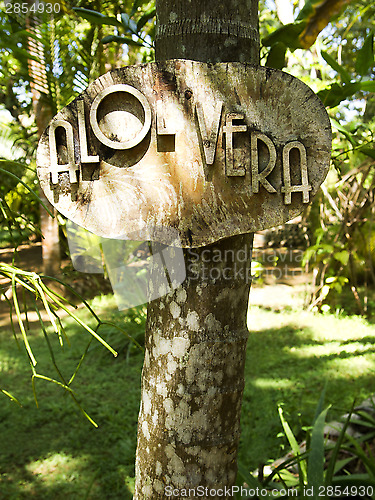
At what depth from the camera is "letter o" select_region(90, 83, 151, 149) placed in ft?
2.62

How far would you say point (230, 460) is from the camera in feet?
3.14

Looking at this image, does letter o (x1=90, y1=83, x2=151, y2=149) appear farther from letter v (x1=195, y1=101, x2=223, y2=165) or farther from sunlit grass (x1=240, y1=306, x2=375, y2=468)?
sunlit grass (x1=240, y1=306, x2=375, y2=468)

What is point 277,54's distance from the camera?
1013 mm

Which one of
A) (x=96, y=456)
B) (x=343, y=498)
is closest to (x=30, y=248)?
(x=96, y=456)

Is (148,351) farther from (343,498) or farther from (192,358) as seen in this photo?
(343,498)

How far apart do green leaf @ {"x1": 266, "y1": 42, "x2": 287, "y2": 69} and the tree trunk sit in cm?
11

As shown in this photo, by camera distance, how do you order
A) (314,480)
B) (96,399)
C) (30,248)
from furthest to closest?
(30,248)
(96,399)
(314,480)

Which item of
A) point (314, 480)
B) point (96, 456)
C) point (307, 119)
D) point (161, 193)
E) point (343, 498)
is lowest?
point (96, 456)

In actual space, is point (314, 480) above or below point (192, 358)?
below

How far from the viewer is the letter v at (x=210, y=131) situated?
80 centimetres

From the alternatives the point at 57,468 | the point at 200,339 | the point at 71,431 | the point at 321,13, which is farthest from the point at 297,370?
the point at 321,13

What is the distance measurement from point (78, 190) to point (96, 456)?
5.45 ft

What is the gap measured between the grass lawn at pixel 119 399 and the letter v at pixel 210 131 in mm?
1208

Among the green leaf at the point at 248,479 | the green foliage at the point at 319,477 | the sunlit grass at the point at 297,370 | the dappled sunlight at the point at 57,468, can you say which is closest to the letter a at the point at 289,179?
the green foliage at the point at 319,477
